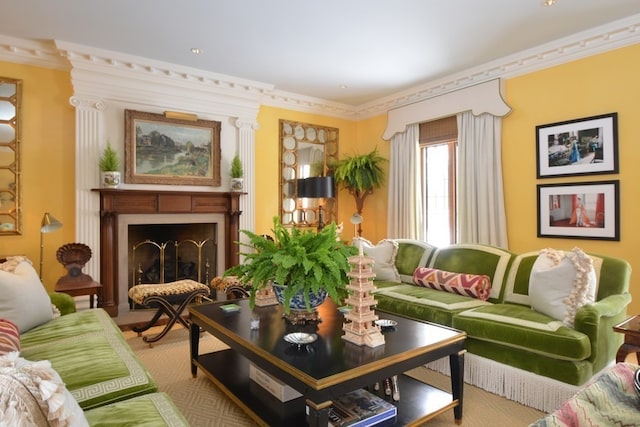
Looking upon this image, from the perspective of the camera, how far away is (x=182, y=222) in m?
4.74

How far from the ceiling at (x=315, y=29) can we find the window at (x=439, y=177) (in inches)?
29.3

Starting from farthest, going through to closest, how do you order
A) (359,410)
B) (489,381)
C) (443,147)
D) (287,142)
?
(287,142), (443,147), (489,381), (359,410)

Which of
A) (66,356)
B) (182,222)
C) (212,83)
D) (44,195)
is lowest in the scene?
(66,356)

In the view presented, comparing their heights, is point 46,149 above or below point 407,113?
below

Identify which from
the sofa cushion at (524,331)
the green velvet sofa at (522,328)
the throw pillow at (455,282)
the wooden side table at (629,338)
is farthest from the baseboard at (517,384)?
the throw pillow at (455,282)

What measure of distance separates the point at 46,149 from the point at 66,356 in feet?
9.61

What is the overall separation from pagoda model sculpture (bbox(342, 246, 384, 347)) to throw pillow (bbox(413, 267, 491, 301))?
1.61 meters

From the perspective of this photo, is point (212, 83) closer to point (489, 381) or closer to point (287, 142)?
point (287, 142)

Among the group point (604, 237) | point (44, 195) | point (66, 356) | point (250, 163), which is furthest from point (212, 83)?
point (604, 237)

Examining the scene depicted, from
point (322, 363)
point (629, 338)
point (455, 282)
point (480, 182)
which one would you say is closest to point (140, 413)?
point (322, 363)

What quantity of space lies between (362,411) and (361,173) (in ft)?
13.1

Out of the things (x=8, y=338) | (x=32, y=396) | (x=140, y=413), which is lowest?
(x=140, y=413)

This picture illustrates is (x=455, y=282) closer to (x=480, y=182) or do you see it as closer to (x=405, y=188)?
(x=480, y=182)

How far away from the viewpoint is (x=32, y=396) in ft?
3.10
